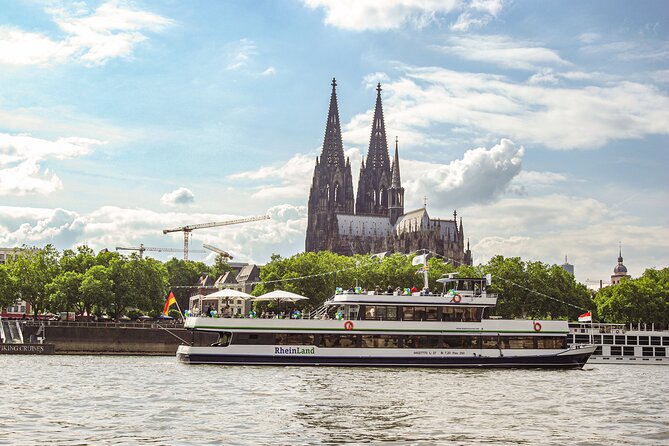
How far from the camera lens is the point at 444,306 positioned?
62.2 metres

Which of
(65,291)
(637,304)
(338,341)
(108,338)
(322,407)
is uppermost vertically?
(637,304)

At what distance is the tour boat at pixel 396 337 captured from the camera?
2356 inches

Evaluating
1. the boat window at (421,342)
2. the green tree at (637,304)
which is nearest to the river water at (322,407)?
the boat window at (421,342)

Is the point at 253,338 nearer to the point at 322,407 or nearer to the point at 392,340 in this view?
the point at 392,340

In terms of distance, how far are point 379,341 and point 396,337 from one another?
1.12 metres

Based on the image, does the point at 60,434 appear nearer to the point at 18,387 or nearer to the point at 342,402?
the point at 342,402

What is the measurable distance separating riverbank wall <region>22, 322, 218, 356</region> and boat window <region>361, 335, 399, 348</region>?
92.4 feet

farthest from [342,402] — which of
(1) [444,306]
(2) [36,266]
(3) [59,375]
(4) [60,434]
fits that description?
(2) [36,266]

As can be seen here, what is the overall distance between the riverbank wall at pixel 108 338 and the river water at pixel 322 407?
100ft

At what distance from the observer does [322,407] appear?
36.5 m

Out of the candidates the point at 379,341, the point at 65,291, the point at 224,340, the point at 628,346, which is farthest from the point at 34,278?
the point at 628,346

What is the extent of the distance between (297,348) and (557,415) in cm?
2676

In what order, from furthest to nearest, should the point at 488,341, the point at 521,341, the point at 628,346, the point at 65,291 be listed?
the point at 65,291
the point at 628,346
the point at 521,341
the point at 488,341

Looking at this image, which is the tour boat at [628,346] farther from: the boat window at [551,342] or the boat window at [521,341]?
the boat window at [521,341]
